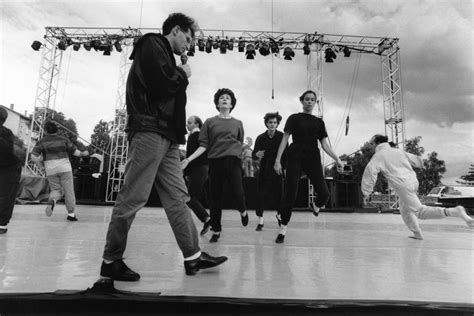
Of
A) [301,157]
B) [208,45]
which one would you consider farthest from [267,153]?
[208,45]

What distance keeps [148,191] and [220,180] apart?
1.71 metres

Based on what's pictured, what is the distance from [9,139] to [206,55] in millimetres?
10438

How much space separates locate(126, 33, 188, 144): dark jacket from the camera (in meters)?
1.74

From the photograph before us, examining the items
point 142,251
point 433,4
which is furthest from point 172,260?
point 433,4

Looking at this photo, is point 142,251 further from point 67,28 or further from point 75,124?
point 75,124

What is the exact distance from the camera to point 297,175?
347cm

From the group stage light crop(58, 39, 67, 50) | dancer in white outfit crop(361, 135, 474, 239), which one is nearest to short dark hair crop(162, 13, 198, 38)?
A: dancer in white outfit crop(361, 135, 474, 239)

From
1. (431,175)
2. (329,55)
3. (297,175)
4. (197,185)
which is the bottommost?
(197,185)

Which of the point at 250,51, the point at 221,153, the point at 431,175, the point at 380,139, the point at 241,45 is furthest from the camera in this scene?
the point at 431,175

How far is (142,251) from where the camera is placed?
2.69 meters

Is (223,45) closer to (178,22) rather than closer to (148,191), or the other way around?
(178,22)

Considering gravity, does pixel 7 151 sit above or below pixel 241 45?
below

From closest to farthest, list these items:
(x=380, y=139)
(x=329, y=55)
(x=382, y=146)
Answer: (x=382, y=146), (x=380, y=139), (x=329, y=55)

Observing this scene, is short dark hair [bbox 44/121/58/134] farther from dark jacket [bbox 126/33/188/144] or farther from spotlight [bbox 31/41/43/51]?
spotlight [bbox 31/41/43/51]
